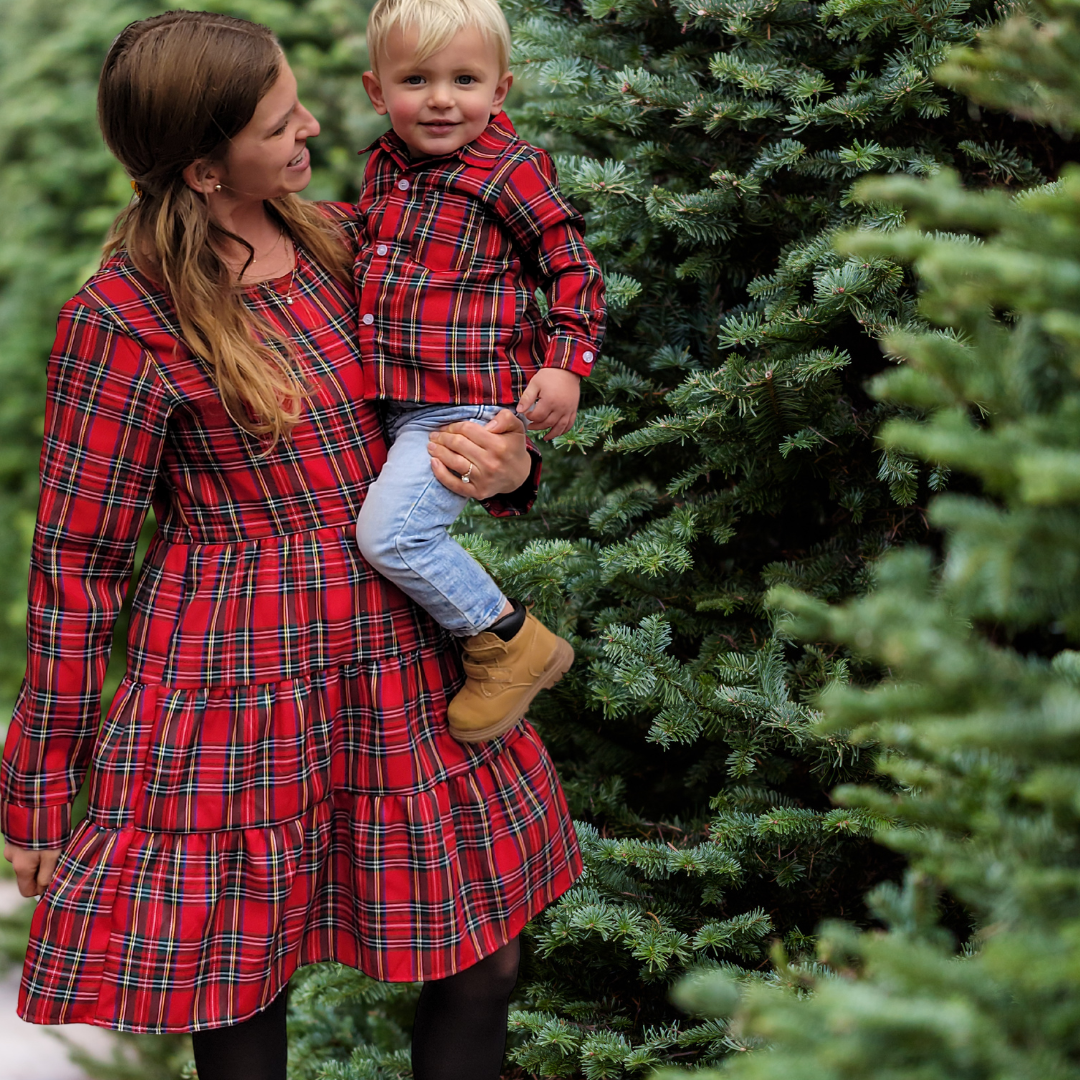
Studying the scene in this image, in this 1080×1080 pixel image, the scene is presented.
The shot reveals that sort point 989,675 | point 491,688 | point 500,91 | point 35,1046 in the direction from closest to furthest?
point 989,675 → point 491,688 → point 500,91 → point 35,1046

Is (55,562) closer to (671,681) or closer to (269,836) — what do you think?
(269,836)

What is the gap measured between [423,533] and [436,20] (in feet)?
2.21

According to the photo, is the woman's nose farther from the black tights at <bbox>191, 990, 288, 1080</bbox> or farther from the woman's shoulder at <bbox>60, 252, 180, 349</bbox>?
the black tights at <bbox>191, 990, 288, 1080</bbox>

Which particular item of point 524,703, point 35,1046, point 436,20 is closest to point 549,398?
point 524,703

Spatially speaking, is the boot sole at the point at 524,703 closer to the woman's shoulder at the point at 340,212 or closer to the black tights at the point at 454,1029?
the black tights at the point at 454,1029

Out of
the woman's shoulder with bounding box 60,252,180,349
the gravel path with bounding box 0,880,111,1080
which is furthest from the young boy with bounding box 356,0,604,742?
the gravel path with bounding box 0,880,111,1080

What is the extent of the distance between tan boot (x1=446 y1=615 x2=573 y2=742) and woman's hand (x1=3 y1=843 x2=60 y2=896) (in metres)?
0.55

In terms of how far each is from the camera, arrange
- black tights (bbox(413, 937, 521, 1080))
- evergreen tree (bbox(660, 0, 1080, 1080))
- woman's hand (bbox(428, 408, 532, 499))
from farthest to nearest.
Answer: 1. black tights (bbox(413, 937, 521, 1080))
2. woman's hand (bbox(428, 408, 532, 499))
3. evergreen tree (bbox(660, 0, 1080, 1080))

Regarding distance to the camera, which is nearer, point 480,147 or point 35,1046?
point 480,147

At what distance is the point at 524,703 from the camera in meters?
1.57

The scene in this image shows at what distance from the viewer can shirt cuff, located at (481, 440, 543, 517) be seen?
5.51ft

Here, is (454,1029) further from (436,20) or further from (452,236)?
(436,20)

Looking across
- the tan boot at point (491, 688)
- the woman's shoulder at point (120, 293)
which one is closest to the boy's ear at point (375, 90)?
the woman's shoulder at point (120, 293)

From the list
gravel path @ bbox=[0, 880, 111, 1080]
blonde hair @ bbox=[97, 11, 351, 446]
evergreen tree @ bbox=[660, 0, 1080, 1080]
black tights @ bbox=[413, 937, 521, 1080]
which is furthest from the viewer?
gravel path @ bbox=[0, 880, 111, 1080]
